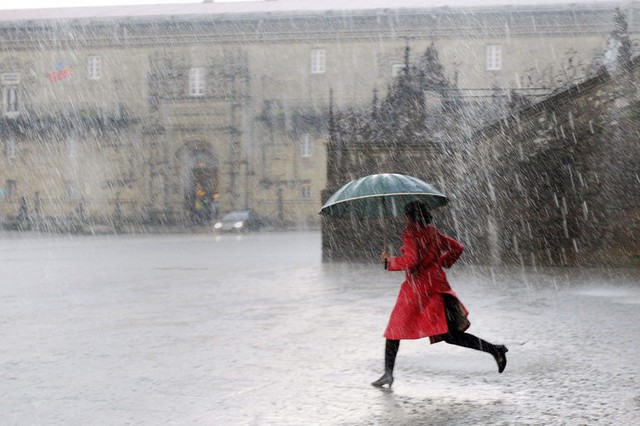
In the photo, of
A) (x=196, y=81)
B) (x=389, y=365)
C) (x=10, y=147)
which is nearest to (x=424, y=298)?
(x=389, y=365)

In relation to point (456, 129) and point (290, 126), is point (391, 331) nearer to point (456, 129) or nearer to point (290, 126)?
point (456, 129)

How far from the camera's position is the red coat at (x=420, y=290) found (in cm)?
707

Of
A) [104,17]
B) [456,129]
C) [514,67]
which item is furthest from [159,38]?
[456,129]

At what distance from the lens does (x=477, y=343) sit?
23.9ft

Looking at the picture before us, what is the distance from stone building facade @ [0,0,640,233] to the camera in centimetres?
5416

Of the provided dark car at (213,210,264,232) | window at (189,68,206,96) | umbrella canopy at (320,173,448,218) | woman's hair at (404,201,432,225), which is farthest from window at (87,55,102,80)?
woman's hair at (404,201,432,225)

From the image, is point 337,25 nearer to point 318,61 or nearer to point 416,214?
point 318,61

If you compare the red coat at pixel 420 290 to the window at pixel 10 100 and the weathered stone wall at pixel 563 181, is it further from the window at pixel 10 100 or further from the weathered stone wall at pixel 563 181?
the window at pixel 10 100

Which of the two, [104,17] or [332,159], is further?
[104,17]

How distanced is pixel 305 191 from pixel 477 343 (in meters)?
47.2

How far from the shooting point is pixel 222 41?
55656mm

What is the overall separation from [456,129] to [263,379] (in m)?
17.7

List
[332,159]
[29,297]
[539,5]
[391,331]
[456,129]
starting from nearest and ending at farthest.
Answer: [391,331]
[29,297]
[332,159]
[456,129]
[539,5]

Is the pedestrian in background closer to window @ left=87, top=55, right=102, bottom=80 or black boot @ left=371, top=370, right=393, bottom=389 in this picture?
black boot @ left=371, top=370, right=393, bottom=389
